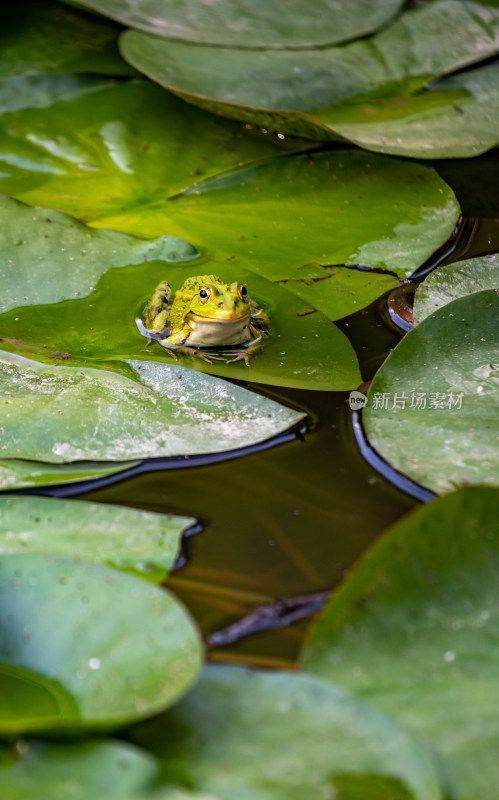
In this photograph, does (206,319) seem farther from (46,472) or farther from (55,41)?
(55,41)

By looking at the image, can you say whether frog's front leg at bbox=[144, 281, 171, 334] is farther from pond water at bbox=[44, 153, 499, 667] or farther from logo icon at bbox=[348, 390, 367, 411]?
logo icon at bbox=[348, 390, 367, 411]

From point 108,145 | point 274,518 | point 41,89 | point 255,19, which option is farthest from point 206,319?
point 255,19

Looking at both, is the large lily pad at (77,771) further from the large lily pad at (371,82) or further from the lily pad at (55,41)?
the lily pad at (55,41)

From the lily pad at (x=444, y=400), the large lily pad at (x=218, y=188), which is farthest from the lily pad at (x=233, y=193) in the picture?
the lily pad at (x=444, y=400)

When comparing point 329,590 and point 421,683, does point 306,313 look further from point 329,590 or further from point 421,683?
point 421,683

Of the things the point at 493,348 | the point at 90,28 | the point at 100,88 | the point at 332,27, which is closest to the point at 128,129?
the point at 100,88

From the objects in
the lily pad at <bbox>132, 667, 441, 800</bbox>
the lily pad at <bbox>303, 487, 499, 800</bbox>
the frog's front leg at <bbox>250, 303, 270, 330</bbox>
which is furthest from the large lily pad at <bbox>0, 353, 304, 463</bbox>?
the lily pad at <bbox>132, 667, 441, 800</bbox>
